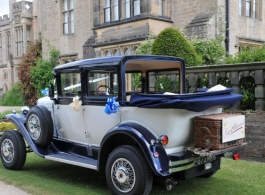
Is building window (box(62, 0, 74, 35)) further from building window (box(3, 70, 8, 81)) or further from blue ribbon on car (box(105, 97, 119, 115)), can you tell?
blue ribbon on car (box(105, 97, 119, 115))

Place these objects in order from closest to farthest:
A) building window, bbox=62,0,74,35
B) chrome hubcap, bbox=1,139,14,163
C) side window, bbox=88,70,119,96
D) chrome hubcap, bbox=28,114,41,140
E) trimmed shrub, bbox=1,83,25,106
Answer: side window, bbox=88,70,119,96 → chrome hubcap, bbox=28,114,41,140 → chrome hubcap, bbox=1,139,14,163 → building window, bbox=62,0,74,35 → trimmed shrub, bbox=1,83,25,106

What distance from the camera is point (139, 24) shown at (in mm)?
15000

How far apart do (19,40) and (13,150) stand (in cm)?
2511

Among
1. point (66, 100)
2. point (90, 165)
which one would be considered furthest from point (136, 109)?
point (66, 100)

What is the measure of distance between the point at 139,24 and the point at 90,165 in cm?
1059

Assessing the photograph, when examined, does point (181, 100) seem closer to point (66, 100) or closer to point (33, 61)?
point (66, 100)

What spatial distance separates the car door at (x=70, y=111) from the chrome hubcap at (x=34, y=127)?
15.1 inches

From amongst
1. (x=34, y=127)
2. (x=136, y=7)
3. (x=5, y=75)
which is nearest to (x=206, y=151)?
(x=34, y=127)

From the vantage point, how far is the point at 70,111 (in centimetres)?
611

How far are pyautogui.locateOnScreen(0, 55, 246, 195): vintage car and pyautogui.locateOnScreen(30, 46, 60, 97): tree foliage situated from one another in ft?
48.8

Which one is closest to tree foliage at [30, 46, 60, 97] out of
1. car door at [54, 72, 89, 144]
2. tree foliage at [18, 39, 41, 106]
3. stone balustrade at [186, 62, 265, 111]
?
tree foliage at [18, 39, 41, 106]

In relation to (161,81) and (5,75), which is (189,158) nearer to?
(161,81)

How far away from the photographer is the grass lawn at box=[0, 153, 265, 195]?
5383mm

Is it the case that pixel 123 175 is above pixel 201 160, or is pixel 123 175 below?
below
